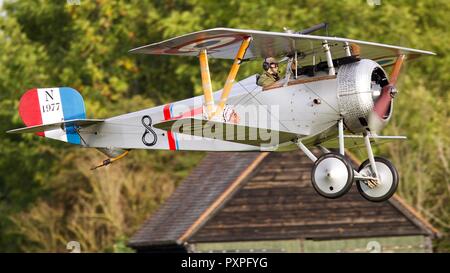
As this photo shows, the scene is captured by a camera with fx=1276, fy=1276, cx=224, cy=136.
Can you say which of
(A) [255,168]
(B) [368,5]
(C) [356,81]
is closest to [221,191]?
(A) [255,168]

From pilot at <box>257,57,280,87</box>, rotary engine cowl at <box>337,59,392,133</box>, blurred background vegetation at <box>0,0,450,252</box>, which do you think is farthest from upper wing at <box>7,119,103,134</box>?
blurred background vegetation at <box>0,0,450,252</box>

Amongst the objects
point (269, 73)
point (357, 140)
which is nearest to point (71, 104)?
point (269, 73)

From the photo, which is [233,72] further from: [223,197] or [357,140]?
[223,197]

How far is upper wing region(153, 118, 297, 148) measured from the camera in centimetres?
1572

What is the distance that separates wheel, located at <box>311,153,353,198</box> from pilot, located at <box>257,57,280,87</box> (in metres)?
1.34

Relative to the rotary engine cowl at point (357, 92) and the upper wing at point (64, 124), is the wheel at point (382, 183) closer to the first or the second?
the rotary engine cowl at point (357, 92)

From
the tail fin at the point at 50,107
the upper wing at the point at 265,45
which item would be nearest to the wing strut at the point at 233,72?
the upper wing at the point at 265,45

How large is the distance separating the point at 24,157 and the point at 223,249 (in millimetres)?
14174

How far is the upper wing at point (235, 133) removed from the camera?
51.6ft

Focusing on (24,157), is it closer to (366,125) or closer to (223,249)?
(223,249)

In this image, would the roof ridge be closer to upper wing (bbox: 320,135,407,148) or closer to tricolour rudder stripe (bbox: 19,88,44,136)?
tricolour rudder stripe (bbox: 19,88,44,136)

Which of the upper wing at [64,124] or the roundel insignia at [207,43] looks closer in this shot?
the roundel insignia at [207,43]

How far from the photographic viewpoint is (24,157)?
139 ft

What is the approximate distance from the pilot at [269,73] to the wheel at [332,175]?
134 centimetres
